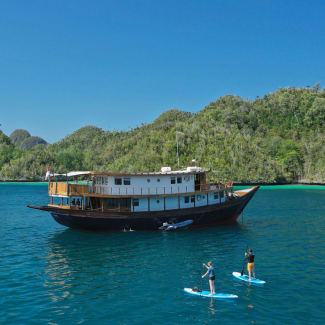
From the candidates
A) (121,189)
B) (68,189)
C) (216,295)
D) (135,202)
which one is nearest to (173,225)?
(135,202)

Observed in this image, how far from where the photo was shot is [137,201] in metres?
36.9

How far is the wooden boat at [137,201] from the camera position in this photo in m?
34.8

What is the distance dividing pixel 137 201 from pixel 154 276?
15.6m

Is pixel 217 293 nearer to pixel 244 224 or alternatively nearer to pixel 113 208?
pixel 113 208

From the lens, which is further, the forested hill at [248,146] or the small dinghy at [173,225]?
the forested hill at [248,146]

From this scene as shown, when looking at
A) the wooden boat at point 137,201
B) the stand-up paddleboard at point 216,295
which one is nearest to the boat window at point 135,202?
the wooden boat at point 137,201

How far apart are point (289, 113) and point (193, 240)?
183093 mm

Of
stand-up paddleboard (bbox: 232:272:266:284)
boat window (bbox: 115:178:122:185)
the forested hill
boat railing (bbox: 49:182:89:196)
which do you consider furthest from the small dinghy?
the forested hill

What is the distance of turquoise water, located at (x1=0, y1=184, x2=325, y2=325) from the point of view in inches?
647

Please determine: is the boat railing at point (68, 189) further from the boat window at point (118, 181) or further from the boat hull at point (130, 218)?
the boat window at point (118, 181)

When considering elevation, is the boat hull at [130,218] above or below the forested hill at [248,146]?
below

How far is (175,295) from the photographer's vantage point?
734 inches

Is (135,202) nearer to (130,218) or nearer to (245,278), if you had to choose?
(130,218)

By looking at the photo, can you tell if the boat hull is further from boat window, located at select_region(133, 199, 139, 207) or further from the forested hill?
the forested hill
